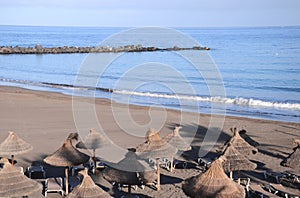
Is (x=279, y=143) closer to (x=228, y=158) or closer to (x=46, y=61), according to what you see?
(x=228, y=158)

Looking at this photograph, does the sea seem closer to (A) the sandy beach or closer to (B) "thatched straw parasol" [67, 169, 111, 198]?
(A) the sandy beach

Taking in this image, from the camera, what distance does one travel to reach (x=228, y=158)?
12.9 metres

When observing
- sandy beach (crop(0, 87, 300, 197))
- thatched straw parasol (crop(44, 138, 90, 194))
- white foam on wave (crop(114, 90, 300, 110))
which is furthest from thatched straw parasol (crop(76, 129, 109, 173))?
white foam on wave (crop(114, 90, 300, 110))

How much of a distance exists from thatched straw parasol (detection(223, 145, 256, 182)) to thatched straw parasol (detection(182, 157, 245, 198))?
2.70 meters

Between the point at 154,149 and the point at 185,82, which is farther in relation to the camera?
the point at 185,82

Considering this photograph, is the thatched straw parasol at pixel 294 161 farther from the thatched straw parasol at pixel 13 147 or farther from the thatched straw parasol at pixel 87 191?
the thatched straw parasol at pixel 13 147

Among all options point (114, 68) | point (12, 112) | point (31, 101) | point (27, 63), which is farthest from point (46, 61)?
point (12, 112)

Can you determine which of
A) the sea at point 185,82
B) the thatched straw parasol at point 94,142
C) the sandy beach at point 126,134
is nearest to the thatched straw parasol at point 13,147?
the thatched straw parasol at point 94,142

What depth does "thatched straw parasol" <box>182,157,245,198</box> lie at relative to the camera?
9689 millimetres

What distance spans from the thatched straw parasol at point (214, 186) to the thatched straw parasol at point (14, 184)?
359 centimetres

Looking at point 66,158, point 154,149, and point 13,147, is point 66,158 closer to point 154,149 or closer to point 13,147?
point 13,147

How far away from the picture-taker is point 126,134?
67.4ft

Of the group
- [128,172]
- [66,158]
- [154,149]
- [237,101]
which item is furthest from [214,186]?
[237,101]

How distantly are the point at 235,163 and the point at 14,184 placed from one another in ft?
19.3
